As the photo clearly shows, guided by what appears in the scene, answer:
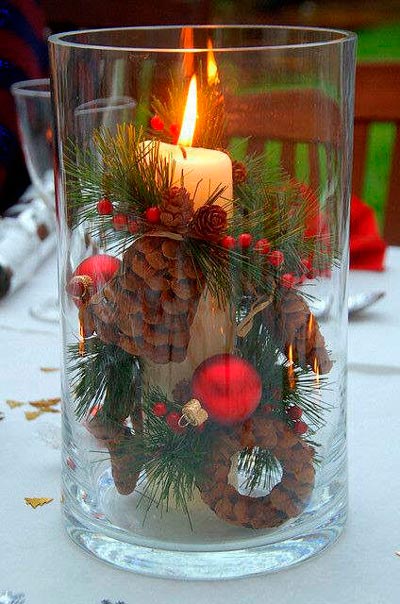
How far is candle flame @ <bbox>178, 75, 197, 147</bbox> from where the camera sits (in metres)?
0.45

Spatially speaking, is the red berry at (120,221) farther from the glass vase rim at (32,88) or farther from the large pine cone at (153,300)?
the glass vase rim at (32,88)

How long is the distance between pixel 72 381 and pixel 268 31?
0.20m

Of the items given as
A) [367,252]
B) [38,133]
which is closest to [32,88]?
[38,133]

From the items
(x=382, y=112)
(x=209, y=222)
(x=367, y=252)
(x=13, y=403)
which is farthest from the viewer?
(x=382, y=112)

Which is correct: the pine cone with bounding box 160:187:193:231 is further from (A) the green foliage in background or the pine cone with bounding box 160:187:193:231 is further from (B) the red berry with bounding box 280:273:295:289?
(A) the green foliage in background

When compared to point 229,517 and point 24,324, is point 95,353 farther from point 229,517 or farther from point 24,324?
point 24,324

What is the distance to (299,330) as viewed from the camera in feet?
1.53

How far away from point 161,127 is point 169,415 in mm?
132

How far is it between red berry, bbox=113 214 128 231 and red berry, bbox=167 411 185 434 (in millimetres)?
88

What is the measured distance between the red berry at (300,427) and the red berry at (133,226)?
0.39 feet

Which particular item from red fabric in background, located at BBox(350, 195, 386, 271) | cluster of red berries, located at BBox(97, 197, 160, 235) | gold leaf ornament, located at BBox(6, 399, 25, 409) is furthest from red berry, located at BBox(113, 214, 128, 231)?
red fabric in background, located at BBox(350, 195, 386, 271)

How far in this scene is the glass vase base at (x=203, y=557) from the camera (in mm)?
463

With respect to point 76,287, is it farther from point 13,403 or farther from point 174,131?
point 13,403

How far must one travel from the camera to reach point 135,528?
0.48 m
